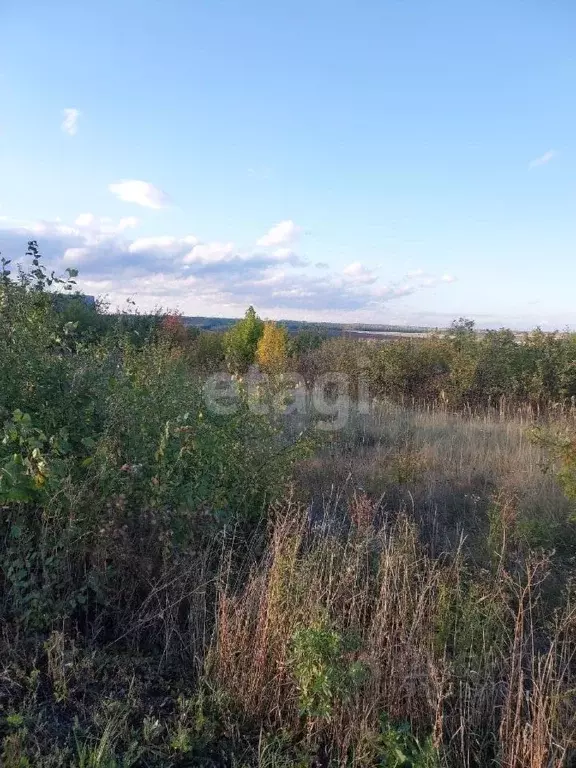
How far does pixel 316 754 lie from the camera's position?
85.5 inches

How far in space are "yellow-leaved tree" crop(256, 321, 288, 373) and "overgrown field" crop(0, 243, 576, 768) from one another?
7.76 m

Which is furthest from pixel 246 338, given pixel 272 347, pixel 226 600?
pixel 226 600

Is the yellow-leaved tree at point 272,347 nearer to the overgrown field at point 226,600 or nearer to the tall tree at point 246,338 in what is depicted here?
the tall tree at point 246,338

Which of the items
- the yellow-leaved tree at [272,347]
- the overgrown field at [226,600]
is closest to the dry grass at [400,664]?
the overgrown field at [226,600]

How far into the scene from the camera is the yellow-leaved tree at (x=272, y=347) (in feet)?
40.3

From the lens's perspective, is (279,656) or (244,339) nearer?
(279,656)

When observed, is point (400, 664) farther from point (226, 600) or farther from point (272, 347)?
point (272, 347)

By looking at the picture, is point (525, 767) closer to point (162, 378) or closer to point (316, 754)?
point (316, 754)

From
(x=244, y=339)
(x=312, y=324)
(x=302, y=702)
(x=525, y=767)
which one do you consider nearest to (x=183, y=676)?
(x=302, y=702)

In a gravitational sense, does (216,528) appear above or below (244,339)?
below

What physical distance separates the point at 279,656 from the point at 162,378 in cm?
217

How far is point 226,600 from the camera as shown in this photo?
2.58 m

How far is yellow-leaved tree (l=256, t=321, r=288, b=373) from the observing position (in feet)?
40.3

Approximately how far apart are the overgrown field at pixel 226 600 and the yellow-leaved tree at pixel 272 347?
25.5 ft
